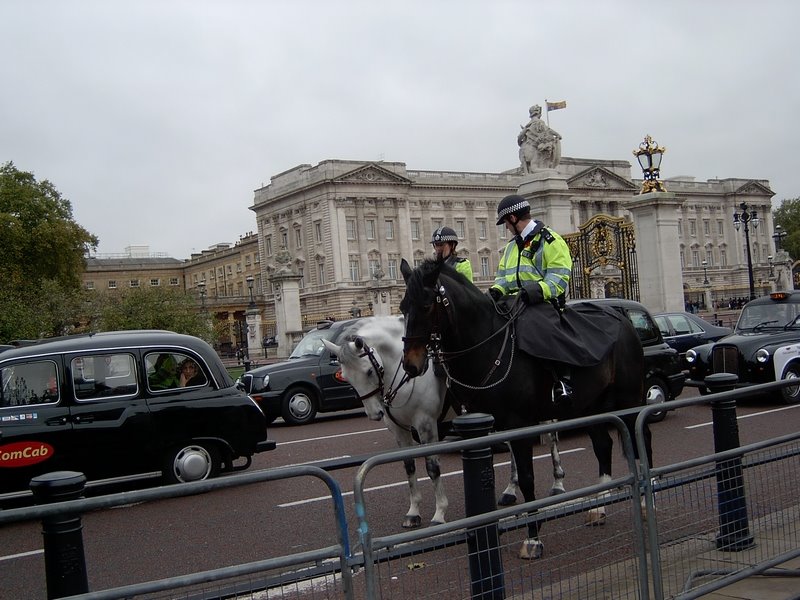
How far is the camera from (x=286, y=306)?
41.2 metres

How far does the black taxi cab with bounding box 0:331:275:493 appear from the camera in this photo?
31.4ft

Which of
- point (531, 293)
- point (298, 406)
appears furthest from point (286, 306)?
point (531, 293)

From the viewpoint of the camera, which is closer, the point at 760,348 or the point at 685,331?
the point at 760,348

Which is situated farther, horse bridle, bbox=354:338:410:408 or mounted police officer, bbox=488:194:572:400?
horse bridle, bbox=354:338:410:408

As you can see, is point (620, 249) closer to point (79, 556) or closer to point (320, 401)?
point (320, 401)

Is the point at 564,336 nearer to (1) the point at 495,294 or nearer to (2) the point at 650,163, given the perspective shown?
(1) the point at 495,294

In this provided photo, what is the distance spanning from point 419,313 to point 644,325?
9.21 meters

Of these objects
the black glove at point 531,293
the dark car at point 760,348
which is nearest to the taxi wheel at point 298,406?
the dark car at point 760,348

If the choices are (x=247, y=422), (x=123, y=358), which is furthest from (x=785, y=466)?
(x=123, y=358)

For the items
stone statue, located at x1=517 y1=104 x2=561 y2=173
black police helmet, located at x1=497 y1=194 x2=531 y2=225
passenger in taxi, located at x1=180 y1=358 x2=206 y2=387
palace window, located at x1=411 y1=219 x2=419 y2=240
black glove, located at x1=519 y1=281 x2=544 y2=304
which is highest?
palace window, located at x1=411 y1=219 x2=419 y2=240

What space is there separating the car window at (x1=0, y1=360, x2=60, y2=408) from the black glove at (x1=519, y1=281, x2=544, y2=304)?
20.1ft

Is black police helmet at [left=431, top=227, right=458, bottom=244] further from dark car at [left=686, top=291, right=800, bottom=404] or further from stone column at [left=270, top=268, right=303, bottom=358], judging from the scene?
stone column at [left=270, top=268, right=303, bottom=358]

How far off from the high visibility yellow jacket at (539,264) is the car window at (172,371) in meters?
5.06

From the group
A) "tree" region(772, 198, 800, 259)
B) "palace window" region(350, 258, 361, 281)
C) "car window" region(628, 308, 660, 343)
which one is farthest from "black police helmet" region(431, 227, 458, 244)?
"tree" region(772, 198, 800, 259)
